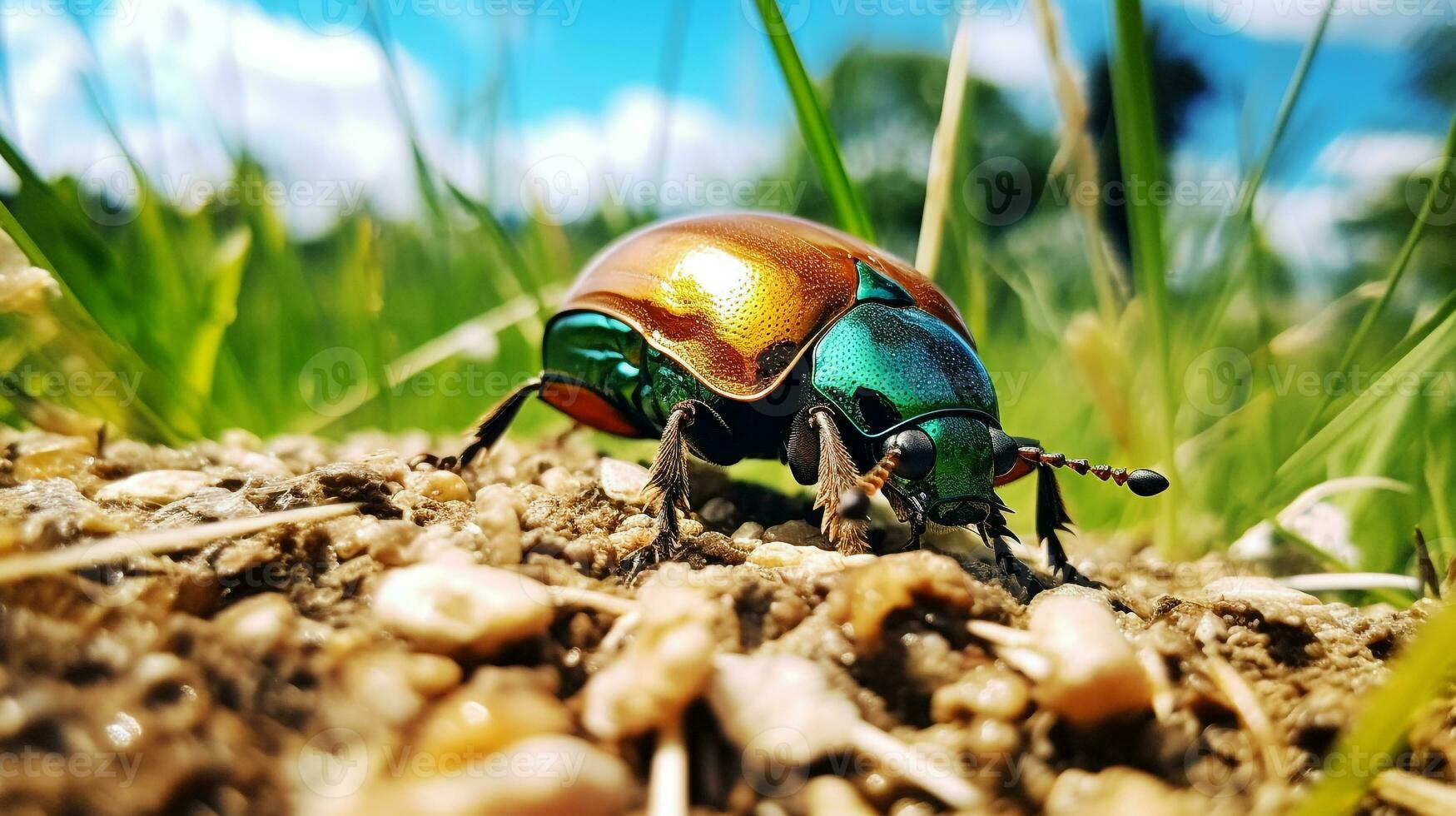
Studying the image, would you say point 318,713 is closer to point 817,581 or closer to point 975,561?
point 817,581

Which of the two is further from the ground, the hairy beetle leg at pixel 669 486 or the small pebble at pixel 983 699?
the small pebble at pixel 983 699

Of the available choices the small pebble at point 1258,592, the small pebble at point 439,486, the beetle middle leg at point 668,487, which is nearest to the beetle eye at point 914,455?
the beetle middle leg at point 668,487

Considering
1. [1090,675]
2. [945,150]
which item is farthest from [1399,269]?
[1090,675]

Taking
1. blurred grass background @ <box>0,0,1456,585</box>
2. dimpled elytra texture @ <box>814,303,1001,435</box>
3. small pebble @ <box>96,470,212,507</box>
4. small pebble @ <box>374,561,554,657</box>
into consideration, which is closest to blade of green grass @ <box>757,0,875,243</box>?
blurred grass background @ <box>0,0,1456,585</box>

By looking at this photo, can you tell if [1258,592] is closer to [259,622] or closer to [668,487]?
[668,487]

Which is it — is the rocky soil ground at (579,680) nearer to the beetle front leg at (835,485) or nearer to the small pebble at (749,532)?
the beetle front leg at (835,485)

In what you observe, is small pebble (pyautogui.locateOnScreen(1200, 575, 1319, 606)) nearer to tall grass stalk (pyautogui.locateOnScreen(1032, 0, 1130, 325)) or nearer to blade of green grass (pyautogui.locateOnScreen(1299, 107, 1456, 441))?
blade of green grass (pyautogui.locateOnScreen(1299, 107, 1456, 441))

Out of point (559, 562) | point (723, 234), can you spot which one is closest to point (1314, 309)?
point (723, 234)
